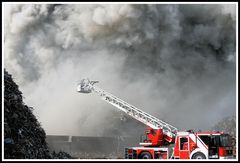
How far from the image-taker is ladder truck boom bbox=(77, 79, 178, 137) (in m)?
19.0

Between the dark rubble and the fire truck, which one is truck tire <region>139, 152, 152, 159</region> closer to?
the fire truck

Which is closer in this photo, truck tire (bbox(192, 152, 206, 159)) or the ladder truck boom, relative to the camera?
truck tire (bbox(192, 152, 206, 159))

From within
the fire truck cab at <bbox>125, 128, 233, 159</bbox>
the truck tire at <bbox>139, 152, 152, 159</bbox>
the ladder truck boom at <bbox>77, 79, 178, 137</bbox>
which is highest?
the ladder truck boom at <bbox>77, 79, 178, 137</bbox>

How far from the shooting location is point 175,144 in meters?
16.7

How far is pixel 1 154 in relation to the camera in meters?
11.7

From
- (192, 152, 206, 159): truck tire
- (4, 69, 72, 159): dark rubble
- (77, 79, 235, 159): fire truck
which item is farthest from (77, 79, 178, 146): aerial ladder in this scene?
(4, 69, 72, 159): dark rubble

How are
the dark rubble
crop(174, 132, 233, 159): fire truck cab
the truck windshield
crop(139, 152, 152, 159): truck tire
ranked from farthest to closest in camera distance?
crop(139, 152, 152, 159): truck tire < the truck windshield < crop(174, 132, 233, 159): fire truck cab < the dark rubble

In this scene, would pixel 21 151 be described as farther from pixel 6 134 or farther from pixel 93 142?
pixel 93 142

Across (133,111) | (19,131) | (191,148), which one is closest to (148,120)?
(133,111)

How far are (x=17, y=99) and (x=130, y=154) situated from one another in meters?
7.21

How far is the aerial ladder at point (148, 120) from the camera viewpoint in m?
18.1

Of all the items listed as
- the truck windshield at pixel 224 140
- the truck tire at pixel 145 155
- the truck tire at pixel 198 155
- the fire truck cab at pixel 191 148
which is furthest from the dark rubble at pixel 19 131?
the truck windshield at pixel 224 140

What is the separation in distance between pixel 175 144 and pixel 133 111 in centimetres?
488

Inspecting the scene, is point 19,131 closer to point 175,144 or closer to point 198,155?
point 175,144
